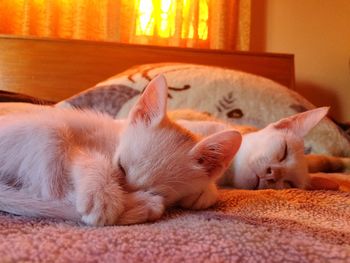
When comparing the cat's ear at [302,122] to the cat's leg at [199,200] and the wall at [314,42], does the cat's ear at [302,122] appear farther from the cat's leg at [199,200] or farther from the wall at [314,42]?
the wall at [314,42]

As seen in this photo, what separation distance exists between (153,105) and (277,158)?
0.54 m

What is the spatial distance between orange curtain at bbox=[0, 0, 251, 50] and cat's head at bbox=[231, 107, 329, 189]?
1.61 meters

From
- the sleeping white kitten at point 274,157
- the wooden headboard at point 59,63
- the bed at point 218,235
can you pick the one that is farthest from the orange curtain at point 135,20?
the bed at point 218,235

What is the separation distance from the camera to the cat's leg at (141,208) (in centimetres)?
71

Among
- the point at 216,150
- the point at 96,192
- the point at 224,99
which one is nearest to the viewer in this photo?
the point at 96,192

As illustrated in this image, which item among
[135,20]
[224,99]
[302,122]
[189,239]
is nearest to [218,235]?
[189,239]

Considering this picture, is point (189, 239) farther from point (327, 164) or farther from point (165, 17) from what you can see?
point (165, 17)

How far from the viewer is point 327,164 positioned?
168cm

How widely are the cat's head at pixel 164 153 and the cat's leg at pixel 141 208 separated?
0.09ft

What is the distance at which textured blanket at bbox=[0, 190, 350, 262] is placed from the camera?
52 cm

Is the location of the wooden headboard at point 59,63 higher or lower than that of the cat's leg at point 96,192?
higher

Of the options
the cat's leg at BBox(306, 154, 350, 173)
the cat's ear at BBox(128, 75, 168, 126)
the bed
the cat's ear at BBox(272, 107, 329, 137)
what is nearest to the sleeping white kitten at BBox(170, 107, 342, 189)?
the cat's ear at BBox(272, 107, 329, 137)

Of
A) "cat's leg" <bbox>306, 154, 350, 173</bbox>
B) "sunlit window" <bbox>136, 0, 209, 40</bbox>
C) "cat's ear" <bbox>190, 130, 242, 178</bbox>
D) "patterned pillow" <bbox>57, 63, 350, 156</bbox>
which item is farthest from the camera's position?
"sunlit window" <bbox>136, 0, 209, 40</bbox>

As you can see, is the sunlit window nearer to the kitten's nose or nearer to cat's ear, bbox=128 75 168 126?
the kitten's nose
